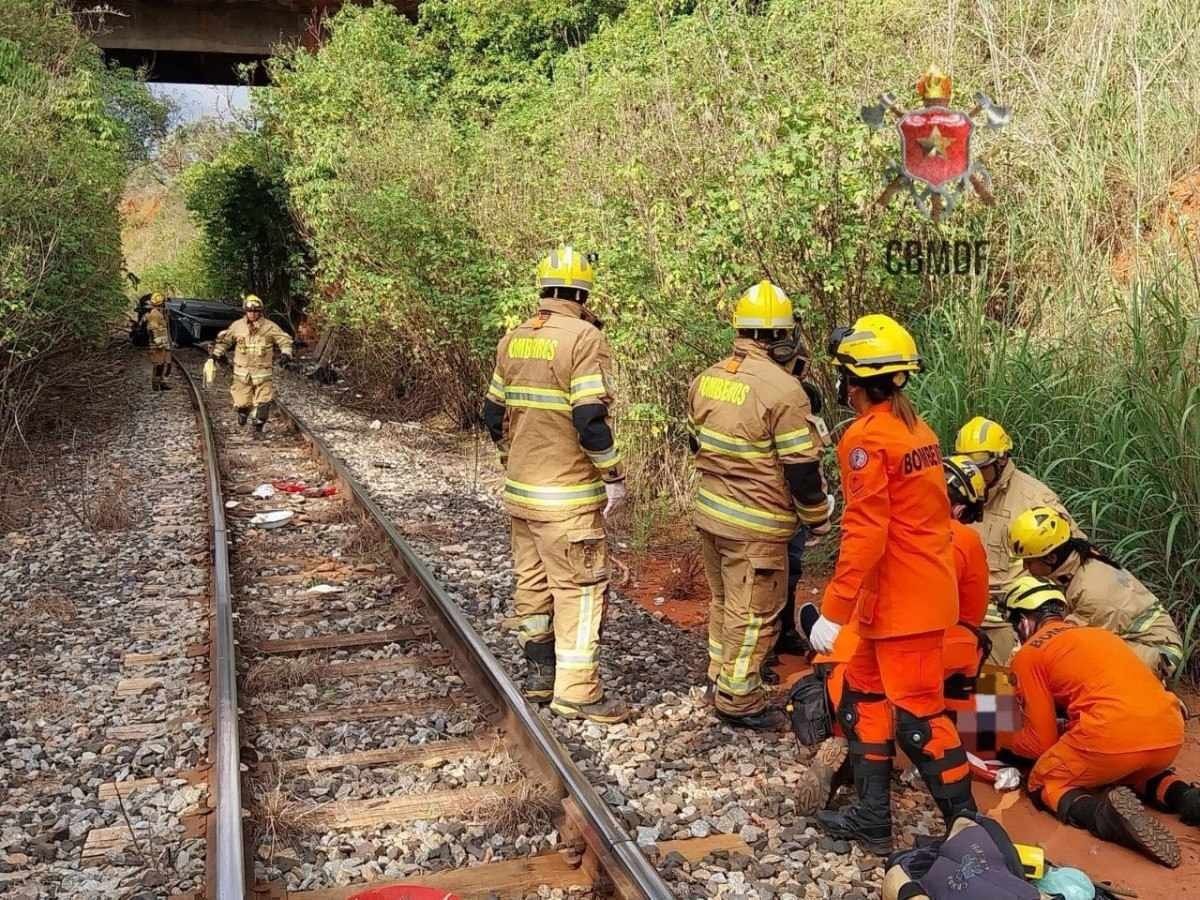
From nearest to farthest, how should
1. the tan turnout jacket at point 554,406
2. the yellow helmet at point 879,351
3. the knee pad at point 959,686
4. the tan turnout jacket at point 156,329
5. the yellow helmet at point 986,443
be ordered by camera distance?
1. the yellow helmet at point 879,351
2. the knee pad at point 959,686
3. the tan turnout jacket at point 554,406
4. the yellow helmet at point 986,443
5. the tan turnout jacket at point 156,329

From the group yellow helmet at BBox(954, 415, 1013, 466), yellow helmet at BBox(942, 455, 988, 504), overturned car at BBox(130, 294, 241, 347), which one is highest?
yellow helmet at BBox(954, 415, 1013, 466)

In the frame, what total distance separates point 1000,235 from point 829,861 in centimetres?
490

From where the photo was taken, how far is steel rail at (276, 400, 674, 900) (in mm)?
3250

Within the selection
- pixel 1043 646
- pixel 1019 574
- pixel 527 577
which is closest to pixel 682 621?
pixel 527 577

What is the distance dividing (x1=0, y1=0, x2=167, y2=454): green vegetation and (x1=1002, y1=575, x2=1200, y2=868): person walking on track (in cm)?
968

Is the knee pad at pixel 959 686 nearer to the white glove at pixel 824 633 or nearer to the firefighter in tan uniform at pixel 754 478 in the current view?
the white glove at pixel 824 633

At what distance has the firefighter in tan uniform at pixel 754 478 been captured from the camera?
442 centimetres

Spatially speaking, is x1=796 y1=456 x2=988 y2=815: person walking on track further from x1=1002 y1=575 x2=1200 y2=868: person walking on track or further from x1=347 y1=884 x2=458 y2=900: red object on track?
x1=347 y1=884 x2=458 y2=900: red object on track

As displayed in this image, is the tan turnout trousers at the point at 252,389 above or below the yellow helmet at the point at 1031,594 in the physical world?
below

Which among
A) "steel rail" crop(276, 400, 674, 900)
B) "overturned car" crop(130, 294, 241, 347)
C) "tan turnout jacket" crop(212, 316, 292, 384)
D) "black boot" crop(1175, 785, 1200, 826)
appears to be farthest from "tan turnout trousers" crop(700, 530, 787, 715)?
"overturned car" crop(130, 294, 241, 347)

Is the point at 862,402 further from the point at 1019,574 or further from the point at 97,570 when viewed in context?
the point at 97,570

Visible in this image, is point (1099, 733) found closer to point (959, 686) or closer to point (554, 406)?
point (959, 686)

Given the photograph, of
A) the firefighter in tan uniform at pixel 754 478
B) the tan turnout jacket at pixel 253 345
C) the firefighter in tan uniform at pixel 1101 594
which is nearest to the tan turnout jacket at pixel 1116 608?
the firefighter in tan uniform at pixel 1101 594

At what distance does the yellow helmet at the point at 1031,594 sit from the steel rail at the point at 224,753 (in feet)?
10.3
